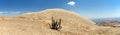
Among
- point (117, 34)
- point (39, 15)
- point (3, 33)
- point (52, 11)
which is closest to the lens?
point (3, 33)

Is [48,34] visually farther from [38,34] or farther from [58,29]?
[58,29]

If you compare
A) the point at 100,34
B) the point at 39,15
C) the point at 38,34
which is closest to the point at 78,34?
the point at 100,34

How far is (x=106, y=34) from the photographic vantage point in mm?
29422

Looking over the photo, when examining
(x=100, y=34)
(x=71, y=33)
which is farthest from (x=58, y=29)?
(x=100, y=34)

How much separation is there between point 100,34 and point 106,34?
2.77 ft

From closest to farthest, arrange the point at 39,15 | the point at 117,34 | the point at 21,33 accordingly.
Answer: the point at 21,33 < the point at 117,34 < the point at 39,15

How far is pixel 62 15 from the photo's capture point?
4372 centimetres

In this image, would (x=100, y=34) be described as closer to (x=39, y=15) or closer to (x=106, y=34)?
(x=106, y=34)

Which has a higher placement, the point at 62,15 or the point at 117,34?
the point at 62,15

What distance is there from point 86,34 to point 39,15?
15.0m

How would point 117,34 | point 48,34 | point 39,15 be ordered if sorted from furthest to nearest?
point 39,15 → point 117,34 → point 48,34

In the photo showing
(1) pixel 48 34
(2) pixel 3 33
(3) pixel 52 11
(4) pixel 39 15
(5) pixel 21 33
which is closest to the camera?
(2) pixel 3 33

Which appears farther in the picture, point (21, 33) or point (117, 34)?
point (117, 34)

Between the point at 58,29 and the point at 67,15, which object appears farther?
the point at 67,15
